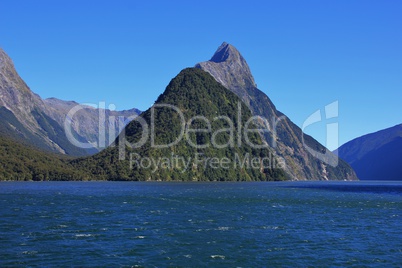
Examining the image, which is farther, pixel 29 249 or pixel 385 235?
pixel 385 235

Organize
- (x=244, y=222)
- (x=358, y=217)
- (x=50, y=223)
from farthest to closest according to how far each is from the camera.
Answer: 1. (x=358, y=217)
2. (x=244, y=222)
3. (x=50, y=223)

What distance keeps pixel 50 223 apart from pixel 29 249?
79.7ft

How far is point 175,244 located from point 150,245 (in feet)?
12.4

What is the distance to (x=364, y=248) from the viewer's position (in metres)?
63.7

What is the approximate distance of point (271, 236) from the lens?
2842 inches

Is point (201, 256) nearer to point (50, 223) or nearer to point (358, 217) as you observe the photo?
point (50, 223)

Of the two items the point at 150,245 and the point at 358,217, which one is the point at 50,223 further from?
the point at 358,217

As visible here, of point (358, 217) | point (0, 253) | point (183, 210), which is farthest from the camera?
point (183, 210)

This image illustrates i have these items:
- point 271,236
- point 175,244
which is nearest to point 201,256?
point 175,244

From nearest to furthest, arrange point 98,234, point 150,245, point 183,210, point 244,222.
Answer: point 150,245
point 98,234
point 244,222
point 183,210

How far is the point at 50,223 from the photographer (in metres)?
81.1

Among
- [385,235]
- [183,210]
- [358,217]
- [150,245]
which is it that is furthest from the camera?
[183,210]

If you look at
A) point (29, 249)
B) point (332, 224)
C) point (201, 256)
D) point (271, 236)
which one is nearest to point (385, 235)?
point (332, 224)

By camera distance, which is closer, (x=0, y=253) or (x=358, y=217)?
(x=0, y=253)
